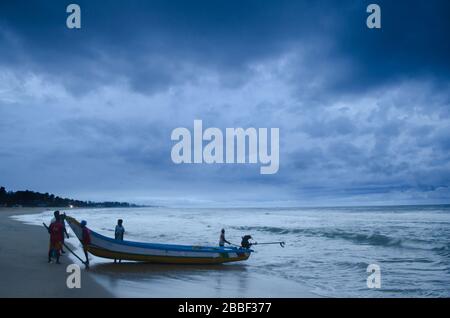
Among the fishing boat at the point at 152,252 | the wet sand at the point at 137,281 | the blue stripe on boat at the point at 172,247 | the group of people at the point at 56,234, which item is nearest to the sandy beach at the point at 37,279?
the wet sand at the point at 137,281

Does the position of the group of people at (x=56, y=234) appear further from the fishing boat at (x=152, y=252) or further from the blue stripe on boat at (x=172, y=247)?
the blue stripe on boat at (x=172, y=247)

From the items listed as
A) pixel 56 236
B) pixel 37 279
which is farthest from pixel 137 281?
pixel 56 236

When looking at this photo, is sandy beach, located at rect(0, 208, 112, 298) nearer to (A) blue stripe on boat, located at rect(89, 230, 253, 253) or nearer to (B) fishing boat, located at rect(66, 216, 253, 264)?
(B) fishing boat, located at rect(66, 216, 253, 264)

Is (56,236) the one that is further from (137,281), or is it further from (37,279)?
(137,281)

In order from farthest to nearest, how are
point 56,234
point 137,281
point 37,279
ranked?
point 56,234
point 137,281
point 37,279

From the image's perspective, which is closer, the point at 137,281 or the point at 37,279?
the point at 37,279

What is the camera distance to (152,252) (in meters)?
14.6

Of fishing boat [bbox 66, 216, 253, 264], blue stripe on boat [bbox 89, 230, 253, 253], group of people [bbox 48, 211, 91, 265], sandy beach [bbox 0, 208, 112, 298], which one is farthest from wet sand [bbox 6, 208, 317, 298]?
blue stripe on boat [bbox 89, 230, 253, 253]

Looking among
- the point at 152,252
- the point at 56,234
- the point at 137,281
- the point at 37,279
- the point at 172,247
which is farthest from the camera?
the point at 172,247

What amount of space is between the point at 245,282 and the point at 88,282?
4856 millimetres

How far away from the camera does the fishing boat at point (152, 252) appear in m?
13.9

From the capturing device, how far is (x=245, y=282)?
12406mm
